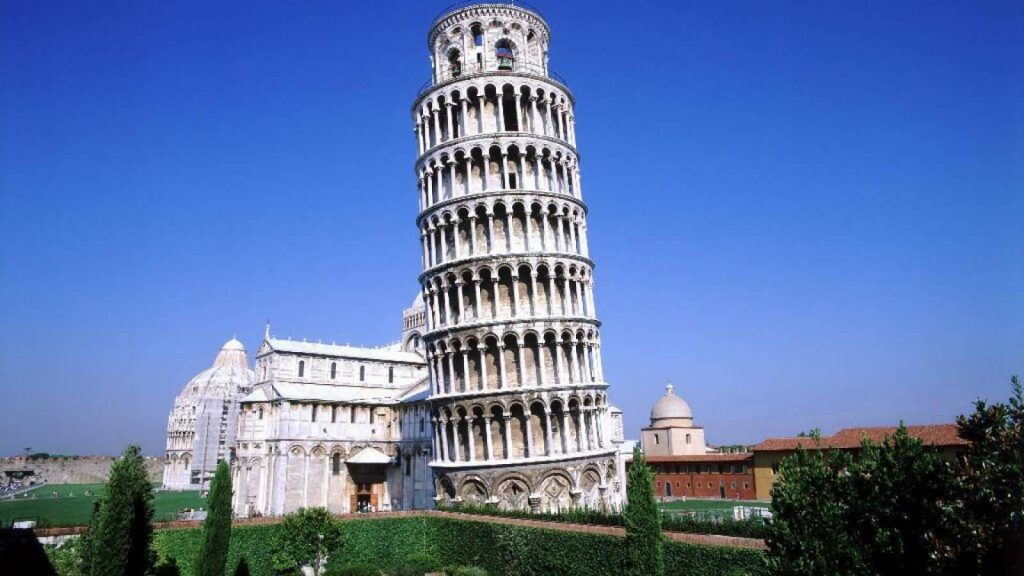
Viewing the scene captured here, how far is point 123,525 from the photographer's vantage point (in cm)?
1720

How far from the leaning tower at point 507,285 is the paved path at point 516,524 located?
289cm

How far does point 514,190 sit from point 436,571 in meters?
18.3

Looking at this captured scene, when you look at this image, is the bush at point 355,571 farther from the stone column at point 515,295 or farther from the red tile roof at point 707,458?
the red tile roof at point 707,458

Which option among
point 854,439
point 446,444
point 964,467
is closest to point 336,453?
point 446,444

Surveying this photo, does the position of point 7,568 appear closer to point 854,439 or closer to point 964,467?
point 964,467

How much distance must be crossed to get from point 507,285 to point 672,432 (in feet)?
150

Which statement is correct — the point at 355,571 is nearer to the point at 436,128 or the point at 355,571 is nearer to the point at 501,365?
the point at 501,365

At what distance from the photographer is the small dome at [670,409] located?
73.9 m

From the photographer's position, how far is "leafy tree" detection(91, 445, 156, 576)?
55.3ft

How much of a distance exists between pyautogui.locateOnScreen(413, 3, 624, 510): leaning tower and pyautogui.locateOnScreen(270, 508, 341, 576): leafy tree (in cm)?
738

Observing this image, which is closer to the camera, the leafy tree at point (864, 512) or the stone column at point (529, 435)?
the leafy tree at point (864, 512)

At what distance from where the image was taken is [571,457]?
31.6 meters

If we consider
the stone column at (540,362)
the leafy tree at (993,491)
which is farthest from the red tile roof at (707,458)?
the leafy tree at (993,491)

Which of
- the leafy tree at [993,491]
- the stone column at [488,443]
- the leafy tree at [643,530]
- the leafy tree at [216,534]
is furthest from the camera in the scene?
the stone column at [488,443]
